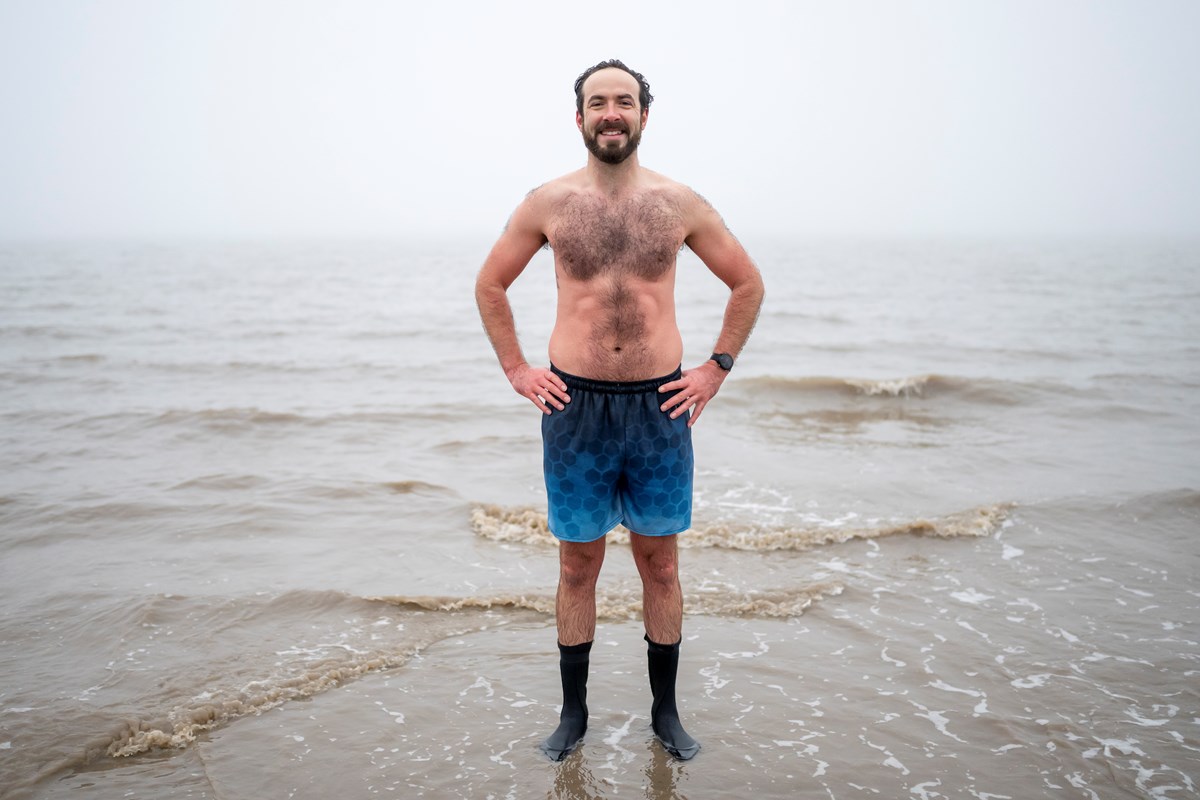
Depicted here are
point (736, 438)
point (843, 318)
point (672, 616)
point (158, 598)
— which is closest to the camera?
point (672, 616)

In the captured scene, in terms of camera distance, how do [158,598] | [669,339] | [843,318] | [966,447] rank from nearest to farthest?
[669,339], [158,598], [966,447], [843,318]

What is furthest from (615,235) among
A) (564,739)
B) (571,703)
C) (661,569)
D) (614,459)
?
(564,739)

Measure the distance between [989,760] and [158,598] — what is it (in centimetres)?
484

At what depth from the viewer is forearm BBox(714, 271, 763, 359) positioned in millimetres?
3629

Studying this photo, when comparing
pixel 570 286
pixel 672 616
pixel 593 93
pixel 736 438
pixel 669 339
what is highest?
pixel 593 93

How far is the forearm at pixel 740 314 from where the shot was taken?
3.63 metres

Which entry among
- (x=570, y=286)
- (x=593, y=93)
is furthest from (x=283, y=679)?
(x=593, y=93)

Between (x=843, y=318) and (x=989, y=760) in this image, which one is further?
(x=843, y=318)

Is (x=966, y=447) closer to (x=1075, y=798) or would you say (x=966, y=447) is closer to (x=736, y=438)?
(x=736, y=438)

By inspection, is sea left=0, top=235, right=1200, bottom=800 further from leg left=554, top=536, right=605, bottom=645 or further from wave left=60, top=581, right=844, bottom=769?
leg left=554, top=536, right=605, bottom=645

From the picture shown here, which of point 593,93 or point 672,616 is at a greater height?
point 593,93

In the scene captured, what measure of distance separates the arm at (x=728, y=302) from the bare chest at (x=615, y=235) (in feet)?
0.46

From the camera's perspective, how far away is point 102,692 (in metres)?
4.33

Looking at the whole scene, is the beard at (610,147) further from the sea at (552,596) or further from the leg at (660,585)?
the sea at (552,596)
